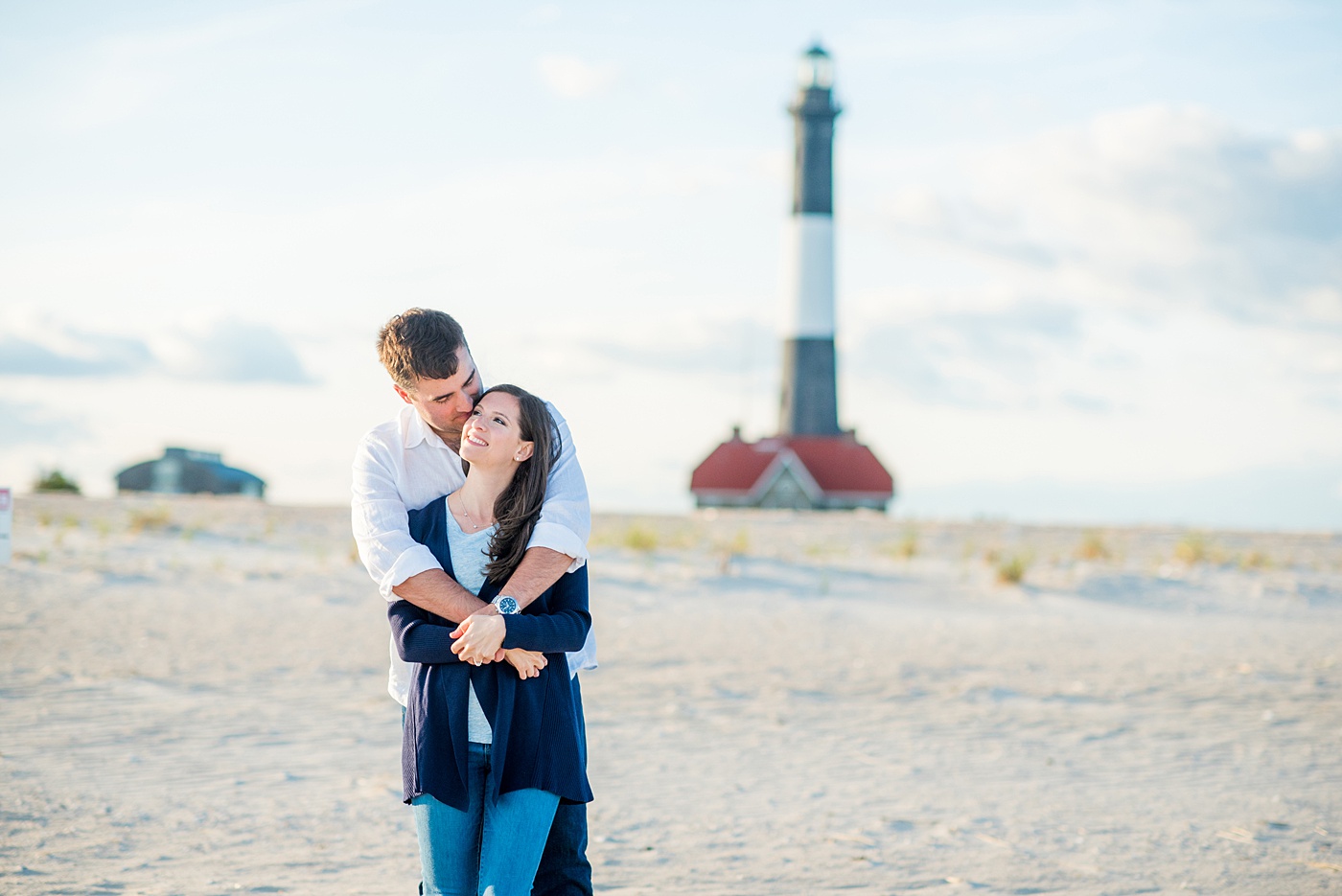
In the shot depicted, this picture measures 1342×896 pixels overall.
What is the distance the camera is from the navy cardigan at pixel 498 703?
2930 mm

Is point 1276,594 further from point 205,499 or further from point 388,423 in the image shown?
point 205,499

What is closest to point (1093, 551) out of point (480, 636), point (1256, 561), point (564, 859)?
point (1256, 561)

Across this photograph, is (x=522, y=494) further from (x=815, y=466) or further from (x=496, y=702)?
(x=815, y=466)

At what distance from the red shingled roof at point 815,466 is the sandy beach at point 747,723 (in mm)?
14621

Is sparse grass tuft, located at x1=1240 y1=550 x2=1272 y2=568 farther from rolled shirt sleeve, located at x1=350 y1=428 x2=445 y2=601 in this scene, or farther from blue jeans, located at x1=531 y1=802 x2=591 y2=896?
rolled shirt sleeve, located at x1=350 y1=428 x2=445 y2=601

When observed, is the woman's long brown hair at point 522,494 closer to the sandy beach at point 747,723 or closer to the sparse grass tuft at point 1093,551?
the sandy beach at point 747,723

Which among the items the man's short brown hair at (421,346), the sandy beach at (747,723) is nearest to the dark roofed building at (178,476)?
the sandy beach at (747,723)

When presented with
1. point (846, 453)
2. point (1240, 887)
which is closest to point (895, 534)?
point (846, 453)

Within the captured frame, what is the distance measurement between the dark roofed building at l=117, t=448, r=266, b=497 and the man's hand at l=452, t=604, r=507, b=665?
27.7 metres

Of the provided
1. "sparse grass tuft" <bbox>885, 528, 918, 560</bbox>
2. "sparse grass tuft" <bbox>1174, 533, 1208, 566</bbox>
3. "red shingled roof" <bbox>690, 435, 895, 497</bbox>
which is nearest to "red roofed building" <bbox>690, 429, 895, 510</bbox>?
"red shingled roof" <bbox>690, 435, 895, 497</bbox>

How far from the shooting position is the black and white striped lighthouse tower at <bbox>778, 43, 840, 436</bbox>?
29922 mm

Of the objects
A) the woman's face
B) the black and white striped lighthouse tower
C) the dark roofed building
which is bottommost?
the woman's face

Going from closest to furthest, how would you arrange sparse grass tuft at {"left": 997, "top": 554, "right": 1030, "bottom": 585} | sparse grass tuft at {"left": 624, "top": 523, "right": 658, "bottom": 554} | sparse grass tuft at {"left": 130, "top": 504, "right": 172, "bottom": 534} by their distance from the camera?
sparse grass tuft at {"left": 997, "top": 554, "right": 1030, "bottom": 585} < sparse grass tuft at {"left": 130, "top": 504, "right": 172, "bottom": 534} < sparse grass tuft at {"left": 624, "top": 523, "right": 658, "bottom": 554}

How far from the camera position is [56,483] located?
2583 cm
